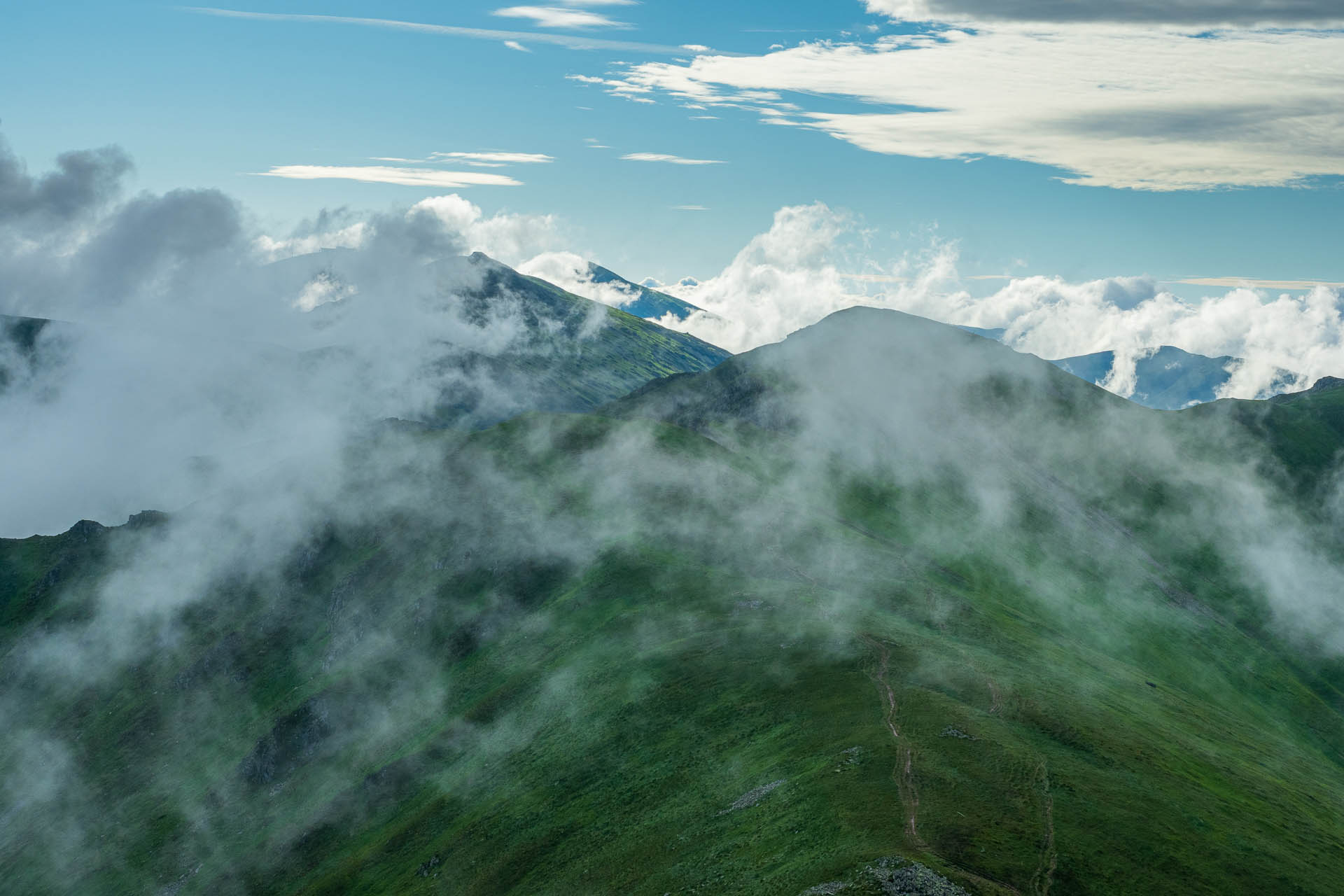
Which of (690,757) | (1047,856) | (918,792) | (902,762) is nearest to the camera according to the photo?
(1047,856)

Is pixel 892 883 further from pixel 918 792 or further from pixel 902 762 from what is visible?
pixel 902 762

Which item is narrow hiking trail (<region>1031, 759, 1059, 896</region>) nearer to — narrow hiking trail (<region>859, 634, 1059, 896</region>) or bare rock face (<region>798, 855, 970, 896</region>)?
narrow hiking trail (<region>859, 634, 1059, 896</region>)

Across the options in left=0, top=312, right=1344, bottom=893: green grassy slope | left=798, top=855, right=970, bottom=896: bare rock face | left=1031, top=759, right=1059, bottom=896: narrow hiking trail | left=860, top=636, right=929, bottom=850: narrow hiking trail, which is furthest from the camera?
left=0, top=312, right=1344, bottom=893: green grassy slope

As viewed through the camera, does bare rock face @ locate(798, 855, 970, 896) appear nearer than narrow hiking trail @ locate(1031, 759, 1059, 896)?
Yes

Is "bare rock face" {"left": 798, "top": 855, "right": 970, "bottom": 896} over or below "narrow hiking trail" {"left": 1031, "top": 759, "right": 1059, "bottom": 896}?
over

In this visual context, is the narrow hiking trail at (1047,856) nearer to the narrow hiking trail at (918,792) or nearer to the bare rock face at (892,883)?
the narrow hiking trail at (918,792)

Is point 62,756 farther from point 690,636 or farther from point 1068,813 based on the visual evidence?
point 1068,813

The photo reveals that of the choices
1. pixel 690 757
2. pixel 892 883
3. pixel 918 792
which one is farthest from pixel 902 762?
pixel 690 757

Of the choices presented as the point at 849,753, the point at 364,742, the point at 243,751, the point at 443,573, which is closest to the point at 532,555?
the point at 443,573

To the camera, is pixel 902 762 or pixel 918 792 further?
pixel 902 762

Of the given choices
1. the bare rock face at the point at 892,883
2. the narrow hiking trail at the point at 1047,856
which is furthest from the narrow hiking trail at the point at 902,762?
the narrow hiking trail at the point at 1047,856

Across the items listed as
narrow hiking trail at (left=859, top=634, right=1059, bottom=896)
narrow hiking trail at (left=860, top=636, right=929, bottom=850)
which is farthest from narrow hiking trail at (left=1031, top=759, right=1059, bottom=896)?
narrow hiking trail at (left=860, top=636, right=929, bottom=850)
